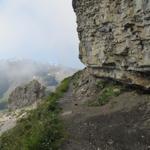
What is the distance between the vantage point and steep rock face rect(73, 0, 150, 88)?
3101 centimetres

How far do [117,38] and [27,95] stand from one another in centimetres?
5647

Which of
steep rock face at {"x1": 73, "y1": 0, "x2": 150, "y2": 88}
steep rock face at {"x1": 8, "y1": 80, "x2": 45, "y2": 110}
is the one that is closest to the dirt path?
steep rock face at {"x1": 73, "y1": 0, "x2": 150, "y2": 88}

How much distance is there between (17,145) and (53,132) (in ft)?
10.2

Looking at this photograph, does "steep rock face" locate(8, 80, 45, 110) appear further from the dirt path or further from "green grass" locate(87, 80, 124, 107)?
the dirt path

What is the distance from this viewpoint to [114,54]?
3709cm

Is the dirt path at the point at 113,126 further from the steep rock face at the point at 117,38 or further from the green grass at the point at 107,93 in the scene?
the steep rock face at the point at 117,38

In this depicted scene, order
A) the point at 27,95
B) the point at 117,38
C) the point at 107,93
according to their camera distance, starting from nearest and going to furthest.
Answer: the point at 117,38
the point at 107,93
the point at 27,95

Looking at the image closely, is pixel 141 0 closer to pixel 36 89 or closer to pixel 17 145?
pixel 17 145

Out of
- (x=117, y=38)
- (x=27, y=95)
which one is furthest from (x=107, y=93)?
(x=27, y=95)

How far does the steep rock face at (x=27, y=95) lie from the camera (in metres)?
88.8

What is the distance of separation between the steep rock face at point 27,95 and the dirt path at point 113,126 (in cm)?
5278

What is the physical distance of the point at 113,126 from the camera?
29.5m

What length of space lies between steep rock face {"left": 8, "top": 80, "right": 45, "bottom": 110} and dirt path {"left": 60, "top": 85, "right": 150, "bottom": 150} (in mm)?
52779

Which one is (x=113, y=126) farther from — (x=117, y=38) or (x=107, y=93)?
(x=107, y=93)
